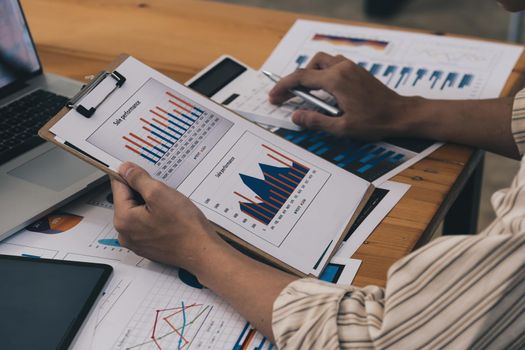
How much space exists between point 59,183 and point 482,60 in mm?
744

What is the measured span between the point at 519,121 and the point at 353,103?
0.80 feet

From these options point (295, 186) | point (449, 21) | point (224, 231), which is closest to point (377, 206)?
point (295, 186)

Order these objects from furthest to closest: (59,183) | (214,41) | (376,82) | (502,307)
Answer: (214,41)
(376,82)
(59,183)
(502,307)

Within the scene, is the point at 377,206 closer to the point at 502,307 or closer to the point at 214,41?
the point at 502,307

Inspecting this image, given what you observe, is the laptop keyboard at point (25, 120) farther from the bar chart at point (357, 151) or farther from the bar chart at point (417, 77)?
the bar chart at point (417, 77)

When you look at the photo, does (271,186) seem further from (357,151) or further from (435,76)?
(435,76)

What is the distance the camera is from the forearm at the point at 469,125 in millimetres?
1074

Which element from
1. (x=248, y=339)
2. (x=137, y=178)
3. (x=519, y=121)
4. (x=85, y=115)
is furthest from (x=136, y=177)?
(x=519, y=121)

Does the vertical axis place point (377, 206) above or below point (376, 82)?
below

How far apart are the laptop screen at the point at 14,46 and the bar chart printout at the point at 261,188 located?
451 millimetres

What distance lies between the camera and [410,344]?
0.68m

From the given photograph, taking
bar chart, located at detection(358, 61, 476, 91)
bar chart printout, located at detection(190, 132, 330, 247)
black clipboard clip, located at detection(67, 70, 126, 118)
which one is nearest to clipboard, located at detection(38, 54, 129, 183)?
black clipboard clip, located at detection(67, 70, 126, 118)

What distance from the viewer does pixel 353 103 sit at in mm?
1086

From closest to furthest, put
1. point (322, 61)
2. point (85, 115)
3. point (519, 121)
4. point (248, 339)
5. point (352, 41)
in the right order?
point (248, 339), point (85, 115), point (519, 121), point (322, 61), point (352, 41)
